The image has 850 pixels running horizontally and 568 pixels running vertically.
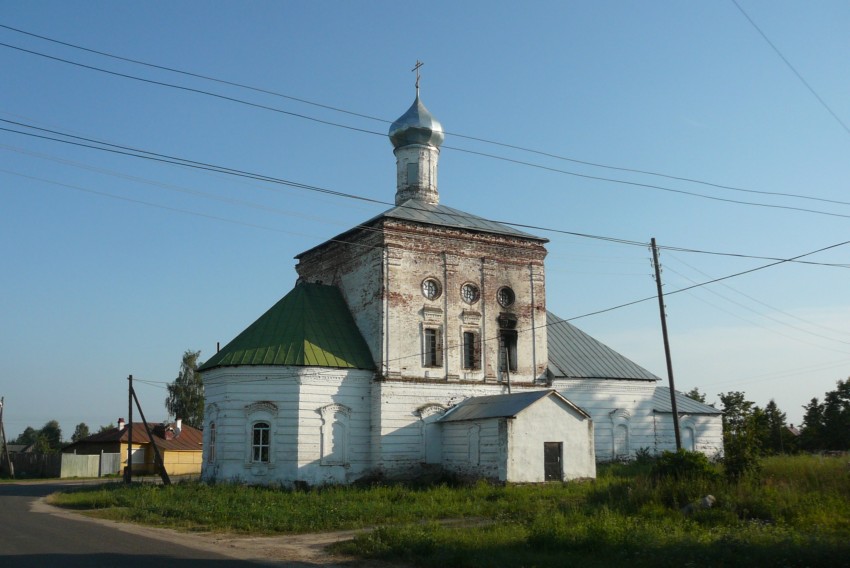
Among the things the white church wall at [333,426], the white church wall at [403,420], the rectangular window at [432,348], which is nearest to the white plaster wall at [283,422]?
the white church wall at [333,426]

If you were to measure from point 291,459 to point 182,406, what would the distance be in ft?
110

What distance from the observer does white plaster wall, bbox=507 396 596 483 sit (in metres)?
23.2

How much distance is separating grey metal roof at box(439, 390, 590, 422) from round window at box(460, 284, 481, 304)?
3.56 meters

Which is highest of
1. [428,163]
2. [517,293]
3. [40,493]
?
[428,163]

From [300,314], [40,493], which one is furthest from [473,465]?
[40,493]

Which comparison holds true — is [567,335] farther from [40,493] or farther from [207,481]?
[40,493]

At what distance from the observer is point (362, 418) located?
24.9 metres

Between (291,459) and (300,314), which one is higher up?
(300,314)

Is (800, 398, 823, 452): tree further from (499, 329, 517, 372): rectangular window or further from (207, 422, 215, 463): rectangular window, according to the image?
(207, 422, 215, 463): rectangular window

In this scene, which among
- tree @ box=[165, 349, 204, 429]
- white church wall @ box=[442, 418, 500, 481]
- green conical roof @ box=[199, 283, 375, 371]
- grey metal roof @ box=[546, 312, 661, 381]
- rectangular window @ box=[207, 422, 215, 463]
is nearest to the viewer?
white church wall @ box=[442, 418, 500, 481]

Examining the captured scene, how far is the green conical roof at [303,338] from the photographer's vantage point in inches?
949

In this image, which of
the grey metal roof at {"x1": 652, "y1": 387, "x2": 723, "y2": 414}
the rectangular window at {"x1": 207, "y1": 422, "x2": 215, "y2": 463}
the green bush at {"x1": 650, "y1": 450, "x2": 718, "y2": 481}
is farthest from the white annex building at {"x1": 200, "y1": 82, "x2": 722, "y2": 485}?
the green bush at {"x1": 650, "y1": 450, "x2": 718, "y2": 481}

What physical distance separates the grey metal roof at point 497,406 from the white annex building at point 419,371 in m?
0.07

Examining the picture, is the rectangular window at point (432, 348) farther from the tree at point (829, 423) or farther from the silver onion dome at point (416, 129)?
the tree at point (829, 423)
